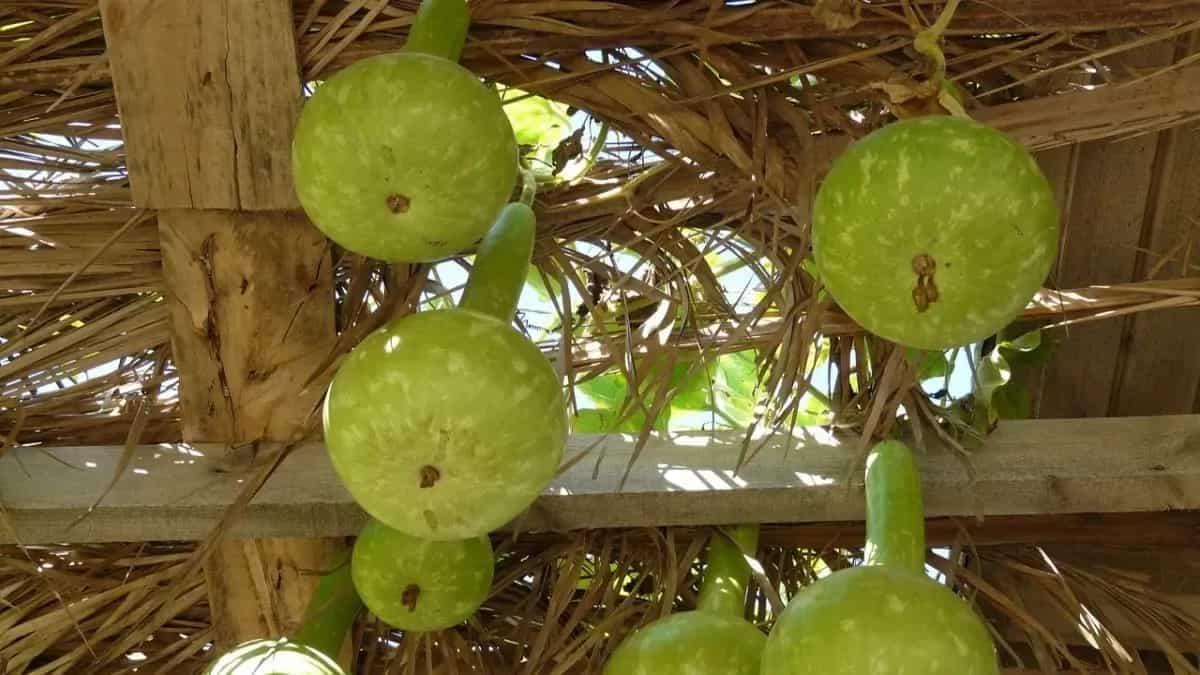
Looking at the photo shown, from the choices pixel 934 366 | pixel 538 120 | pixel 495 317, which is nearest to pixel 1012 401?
pixel 934 366

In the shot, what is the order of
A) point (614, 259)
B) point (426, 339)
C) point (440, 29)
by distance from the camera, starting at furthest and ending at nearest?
point (614, 259) → point (440, 29) → point (426, 339)

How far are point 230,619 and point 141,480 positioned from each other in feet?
0.67

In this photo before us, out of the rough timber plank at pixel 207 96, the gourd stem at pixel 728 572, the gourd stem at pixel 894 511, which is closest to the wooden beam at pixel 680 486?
the gourd stem at pixel 728 572

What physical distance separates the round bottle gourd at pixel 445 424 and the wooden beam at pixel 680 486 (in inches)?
15.7

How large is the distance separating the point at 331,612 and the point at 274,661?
0.58ft

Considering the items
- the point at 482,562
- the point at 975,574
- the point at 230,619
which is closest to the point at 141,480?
the point at 230,619

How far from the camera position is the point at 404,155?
2.85 ft

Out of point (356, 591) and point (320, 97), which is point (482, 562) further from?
point (320, 97)

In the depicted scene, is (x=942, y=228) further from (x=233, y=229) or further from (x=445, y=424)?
(x=233, y=229)

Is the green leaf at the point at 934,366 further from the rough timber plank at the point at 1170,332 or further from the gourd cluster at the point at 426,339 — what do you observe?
the gourd cluster at the point at 426,339

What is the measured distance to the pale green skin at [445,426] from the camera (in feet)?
2.83

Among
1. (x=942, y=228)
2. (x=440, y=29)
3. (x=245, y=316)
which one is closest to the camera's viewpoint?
(x=942, y=228)

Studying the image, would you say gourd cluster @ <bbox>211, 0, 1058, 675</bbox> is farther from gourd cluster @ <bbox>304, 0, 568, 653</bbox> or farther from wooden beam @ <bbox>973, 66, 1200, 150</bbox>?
wooden beam @ <bbox>973, 66, 1200, 150</bbox>

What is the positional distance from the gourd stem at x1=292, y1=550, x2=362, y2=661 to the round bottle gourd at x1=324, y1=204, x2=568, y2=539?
0.38 metres
